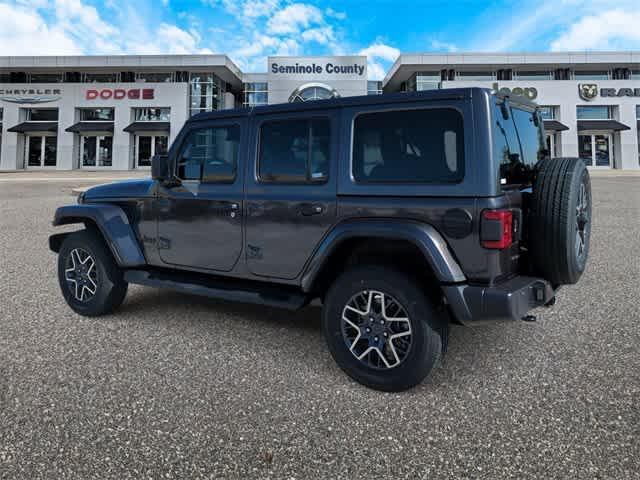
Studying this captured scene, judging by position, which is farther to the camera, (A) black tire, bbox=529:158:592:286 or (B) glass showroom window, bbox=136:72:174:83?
(B) glass showroom window, bbox=136:72:174:83

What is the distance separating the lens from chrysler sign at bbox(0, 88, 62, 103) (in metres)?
42.5

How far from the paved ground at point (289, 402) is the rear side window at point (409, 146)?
141 cm

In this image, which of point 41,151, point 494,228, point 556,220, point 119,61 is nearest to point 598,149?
point 119,61

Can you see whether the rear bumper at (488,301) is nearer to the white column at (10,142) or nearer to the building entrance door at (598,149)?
the building entrance door at (598,149)

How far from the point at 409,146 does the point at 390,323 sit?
3.77 ft

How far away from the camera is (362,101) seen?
3.11 m

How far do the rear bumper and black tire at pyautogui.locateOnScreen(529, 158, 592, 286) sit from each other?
1.10ft

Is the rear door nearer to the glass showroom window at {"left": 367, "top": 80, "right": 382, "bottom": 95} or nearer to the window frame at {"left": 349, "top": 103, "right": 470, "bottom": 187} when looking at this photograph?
the window frame at {"left": 349, "top": 103, "right": 470, "bottom": 187}

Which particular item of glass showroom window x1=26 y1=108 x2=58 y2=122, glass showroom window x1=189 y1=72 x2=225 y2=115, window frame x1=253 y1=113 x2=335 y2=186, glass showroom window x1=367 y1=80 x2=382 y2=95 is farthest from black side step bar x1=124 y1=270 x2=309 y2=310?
glass showroom window x1=367 y1=80 x2=382 y2=95

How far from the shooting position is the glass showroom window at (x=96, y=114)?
42.5 metres

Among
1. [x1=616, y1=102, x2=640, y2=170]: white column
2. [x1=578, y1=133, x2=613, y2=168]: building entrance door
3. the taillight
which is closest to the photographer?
the taillight

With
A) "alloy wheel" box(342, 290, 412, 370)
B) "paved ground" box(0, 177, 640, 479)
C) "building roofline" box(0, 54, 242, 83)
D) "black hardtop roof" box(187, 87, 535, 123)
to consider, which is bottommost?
"paved ground" box(0, 177, 640, 479)

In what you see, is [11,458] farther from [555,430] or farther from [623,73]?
[623,73]

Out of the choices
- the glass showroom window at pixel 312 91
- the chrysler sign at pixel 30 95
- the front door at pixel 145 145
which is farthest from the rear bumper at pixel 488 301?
the chrysler sign at pixel 30 95
